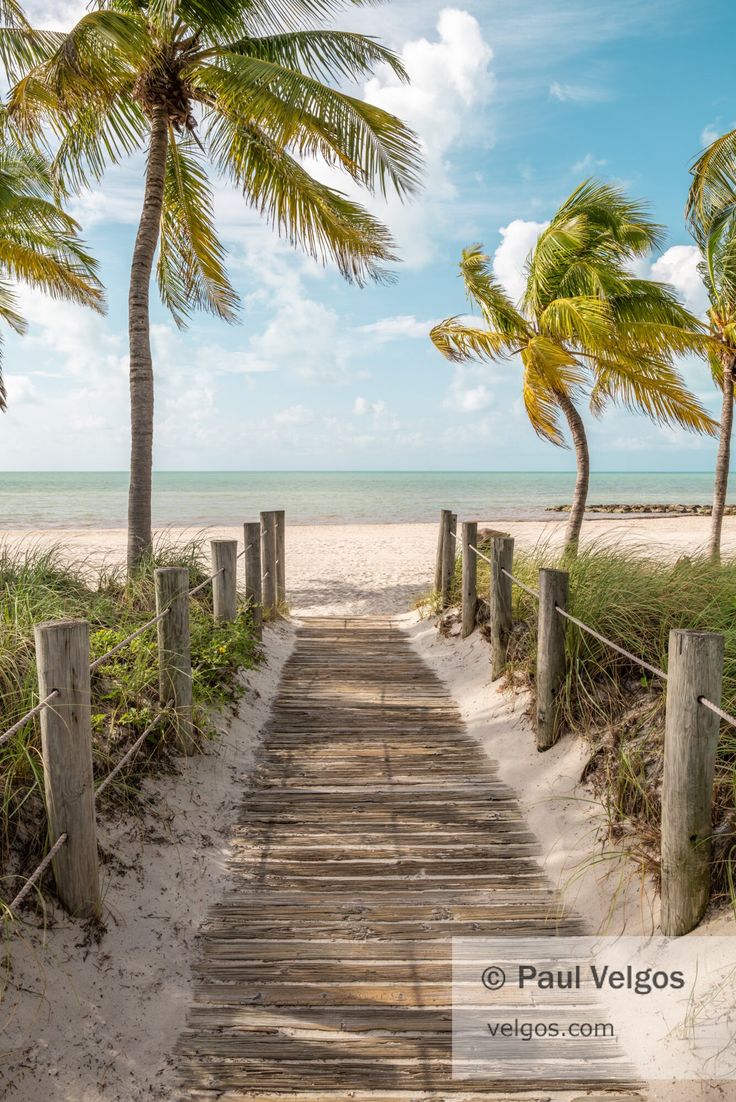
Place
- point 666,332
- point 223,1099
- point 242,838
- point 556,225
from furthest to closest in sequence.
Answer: point 556,225 → point 666,332 → point 242,838 → point 223,1099

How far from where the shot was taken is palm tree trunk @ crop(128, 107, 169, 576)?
7500 millimetres

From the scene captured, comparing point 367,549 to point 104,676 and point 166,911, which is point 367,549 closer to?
point 104,676

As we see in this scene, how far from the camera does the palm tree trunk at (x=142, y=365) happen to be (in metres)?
7.50

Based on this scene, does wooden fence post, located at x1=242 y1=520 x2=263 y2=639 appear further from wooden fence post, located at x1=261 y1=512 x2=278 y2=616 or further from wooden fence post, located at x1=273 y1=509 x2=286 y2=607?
wooden fence post, located at x1=273 y1=509 x2=286 y2=607

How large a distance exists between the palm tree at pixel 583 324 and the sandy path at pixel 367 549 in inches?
70.8

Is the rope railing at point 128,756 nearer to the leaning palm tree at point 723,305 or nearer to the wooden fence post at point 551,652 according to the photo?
the wooden fence post at point 551,652

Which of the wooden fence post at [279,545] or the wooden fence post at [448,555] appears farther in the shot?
the wooden fence post at [279,545]

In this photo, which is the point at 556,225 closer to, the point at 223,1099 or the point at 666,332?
the point at 666,332

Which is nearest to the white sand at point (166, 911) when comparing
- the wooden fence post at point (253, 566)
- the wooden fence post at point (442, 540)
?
the wooden fence post at point (253, 566)

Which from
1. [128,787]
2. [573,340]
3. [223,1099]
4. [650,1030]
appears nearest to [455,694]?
[128,787]

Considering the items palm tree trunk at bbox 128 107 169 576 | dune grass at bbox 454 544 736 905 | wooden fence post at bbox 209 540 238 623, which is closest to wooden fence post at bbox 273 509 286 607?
palm tree trunk at bbox 128 107 169 576

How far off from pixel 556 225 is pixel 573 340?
72.8 inches

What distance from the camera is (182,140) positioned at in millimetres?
8875

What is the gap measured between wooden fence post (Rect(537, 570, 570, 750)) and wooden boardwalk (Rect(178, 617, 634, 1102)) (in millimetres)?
509
